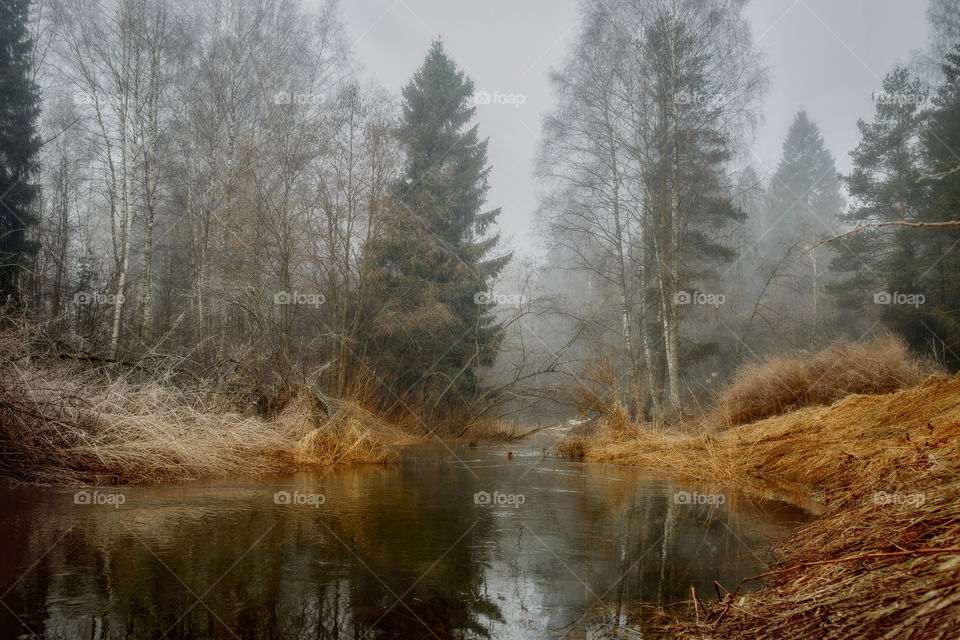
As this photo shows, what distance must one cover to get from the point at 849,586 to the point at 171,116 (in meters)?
18.3

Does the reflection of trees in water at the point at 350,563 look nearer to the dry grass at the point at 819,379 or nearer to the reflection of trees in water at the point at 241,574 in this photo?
the reflection of trees in water at the point at 241,574

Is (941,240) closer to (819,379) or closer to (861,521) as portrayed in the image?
(819,379)

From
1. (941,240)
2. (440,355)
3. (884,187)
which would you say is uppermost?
(884,187)

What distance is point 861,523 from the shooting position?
2.78 meters

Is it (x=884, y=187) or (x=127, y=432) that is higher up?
(x=884, y=187)

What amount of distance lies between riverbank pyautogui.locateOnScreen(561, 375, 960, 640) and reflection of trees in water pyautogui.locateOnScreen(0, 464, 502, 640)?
1.12 m

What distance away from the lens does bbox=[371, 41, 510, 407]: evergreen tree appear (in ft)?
49.9

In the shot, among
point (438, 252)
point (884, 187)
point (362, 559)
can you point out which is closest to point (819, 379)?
point (362, 559)

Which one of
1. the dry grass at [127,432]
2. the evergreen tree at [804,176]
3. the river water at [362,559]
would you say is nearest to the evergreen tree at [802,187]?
the evergreen tree at [804,176]

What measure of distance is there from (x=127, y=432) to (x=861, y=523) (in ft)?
19.8

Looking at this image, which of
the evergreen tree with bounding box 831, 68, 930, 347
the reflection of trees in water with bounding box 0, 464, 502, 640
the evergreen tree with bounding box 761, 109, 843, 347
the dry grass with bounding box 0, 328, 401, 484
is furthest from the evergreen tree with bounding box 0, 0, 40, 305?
the evergreen tree with bounding box 761, 109, 843, 347

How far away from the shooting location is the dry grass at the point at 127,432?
5215 mm

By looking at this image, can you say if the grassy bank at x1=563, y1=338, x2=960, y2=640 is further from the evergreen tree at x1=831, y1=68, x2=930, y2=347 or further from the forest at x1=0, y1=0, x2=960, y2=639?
the evergreen tree at x1=831, y1=68, x2=930, y2=347

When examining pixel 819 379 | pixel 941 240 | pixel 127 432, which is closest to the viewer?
pixel 127 432
